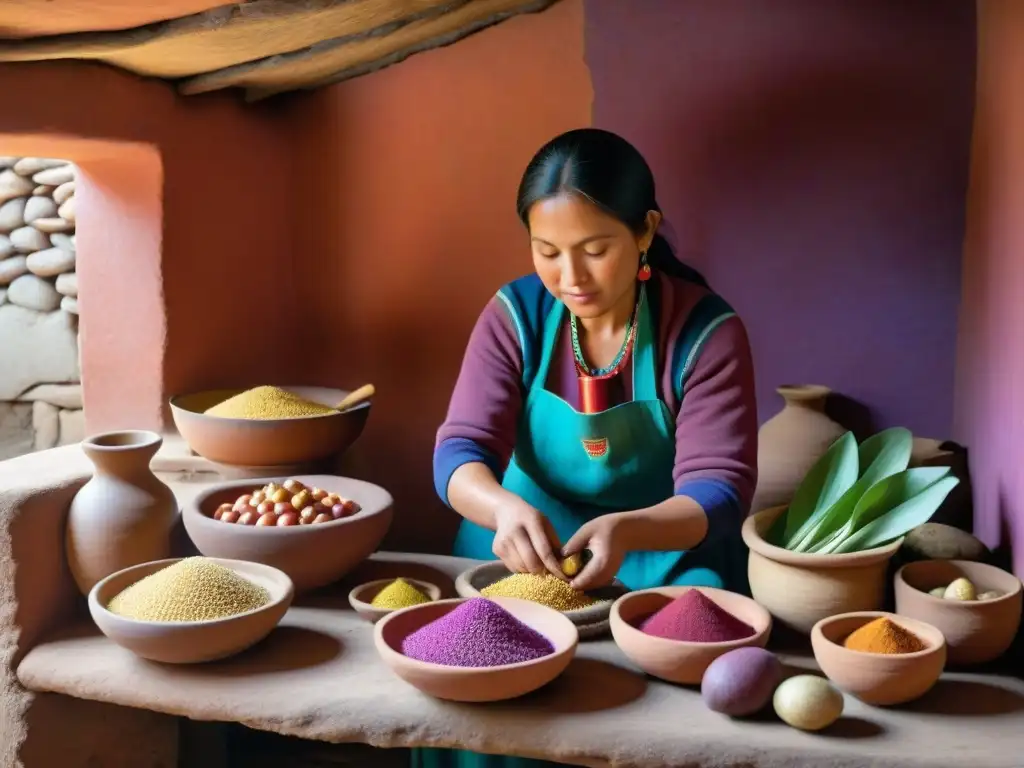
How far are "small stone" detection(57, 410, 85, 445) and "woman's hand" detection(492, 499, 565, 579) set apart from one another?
2618 mm

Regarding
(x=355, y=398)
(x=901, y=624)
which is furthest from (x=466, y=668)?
(x=355, y=398)

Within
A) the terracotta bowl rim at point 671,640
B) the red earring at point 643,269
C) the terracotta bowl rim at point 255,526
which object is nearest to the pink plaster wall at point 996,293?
the terracotta bowl rim at point 671,640

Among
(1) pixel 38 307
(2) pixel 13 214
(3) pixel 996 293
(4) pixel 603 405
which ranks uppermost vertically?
(2) pixel 13 214

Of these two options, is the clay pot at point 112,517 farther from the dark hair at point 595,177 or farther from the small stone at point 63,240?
the small stone at point 63,240

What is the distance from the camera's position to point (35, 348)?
3729 mm

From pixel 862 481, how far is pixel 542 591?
62 cm

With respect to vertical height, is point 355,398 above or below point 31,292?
below

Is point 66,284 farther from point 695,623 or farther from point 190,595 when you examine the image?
point 695,623

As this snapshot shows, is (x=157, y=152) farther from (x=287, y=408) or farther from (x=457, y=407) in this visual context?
(x=457, y=407)

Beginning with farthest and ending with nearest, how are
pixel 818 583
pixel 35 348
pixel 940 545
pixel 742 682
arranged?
pixel 35 348 → pixel 940 545 → pixel 818 583 → pixel 742 682

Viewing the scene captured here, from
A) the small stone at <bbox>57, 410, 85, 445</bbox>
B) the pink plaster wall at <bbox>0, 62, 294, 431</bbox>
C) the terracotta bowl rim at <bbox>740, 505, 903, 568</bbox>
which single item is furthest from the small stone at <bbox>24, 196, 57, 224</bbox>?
the terracotta bowl rim at <bbox>740, 505, 903, 568</bbox>

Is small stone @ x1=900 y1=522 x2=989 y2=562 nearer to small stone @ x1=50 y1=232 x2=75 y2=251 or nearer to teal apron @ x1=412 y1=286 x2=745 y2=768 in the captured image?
teal apron @ x1=412 y1=286 x2=745 y2=768

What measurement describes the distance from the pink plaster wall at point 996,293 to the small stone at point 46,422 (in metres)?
3.09

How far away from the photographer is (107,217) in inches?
95.5
